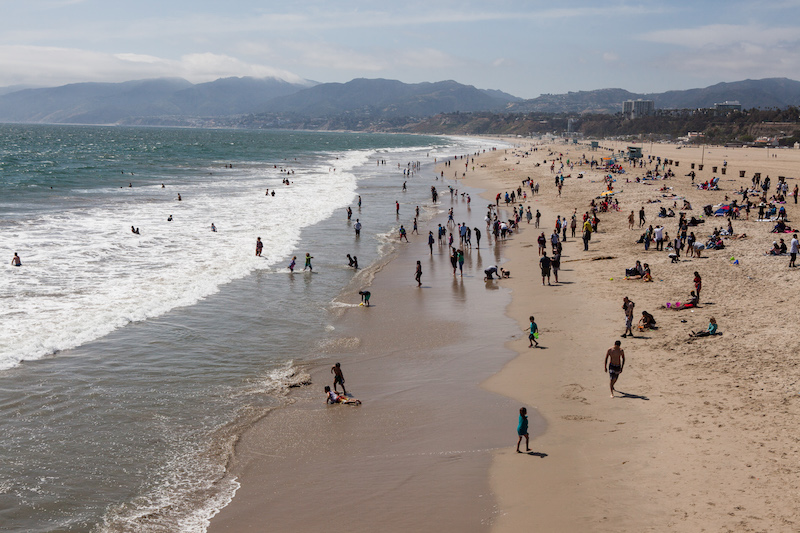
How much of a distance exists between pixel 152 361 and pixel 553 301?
41.2ft

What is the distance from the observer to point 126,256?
27.0m

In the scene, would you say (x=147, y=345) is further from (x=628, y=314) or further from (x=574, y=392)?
(x=628, y=314)

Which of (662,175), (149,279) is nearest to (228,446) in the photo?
(149,279)

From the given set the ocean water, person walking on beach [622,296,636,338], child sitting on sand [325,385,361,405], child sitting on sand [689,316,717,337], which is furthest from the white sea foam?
child sitting on sand [689,316,717,337]

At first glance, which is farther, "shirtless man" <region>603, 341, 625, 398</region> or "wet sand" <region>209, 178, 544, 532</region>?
"shirtless man" <region>603, 341, 625, 398</region>

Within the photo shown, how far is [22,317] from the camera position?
17953 millimetres

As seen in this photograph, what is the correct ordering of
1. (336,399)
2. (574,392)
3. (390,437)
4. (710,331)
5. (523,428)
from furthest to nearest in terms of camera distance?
(710,331) → (574,392) → (336,399) → (390,437) → (523,428)

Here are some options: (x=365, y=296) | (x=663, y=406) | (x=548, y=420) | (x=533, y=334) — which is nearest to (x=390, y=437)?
(x=548, y=420)

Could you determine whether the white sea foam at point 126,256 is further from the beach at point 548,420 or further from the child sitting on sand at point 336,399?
the child sitting on sand at point 336,399

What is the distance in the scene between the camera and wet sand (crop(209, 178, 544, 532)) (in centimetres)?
914

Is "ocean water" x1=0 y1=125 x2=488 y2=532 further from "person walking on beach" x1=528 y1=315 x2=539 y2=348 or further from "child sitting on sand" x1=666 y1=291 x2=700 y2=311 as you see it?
"child sitting on sand" x1=666 y1=291 x2=700 y2=311

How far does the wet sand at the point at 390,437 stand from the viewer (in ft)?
30.0

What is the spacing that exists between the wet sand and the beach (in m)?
0.04

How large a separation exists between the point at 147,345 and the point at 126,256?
483 inches
